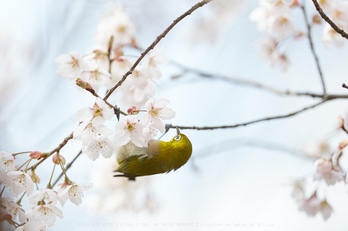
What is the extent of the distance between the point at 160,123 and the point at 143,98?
6.6 inches

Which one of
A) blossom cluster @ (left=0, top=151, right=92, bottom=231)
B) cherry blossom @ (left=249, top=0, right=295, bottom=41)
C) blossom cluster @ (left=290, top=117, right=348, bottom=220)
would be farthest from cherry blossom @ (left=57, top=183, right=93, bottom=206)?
cherry blossom @ (left=249, top=0, right=295, bottom=41)

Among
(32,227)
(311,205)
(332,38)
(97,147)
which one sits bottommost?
(32,227)

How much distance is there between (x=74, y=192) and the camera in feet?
1.44

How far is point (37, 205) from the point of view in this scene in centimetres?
43

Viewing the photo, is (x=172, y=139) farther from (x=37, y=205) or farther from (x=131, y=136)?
(x=37, y=205)

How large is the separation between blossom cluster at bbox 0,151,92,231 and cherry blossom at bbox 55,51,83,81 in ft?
0.44

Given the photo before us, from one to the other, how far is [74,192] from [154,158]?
0.40 ft

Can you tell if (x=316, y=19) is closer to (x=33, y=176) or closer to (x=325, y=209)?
(x=325, y=209)

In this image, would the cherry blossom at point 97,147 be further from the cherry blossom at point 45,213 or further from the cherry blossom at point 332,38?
the cherry blossom at point 332,38

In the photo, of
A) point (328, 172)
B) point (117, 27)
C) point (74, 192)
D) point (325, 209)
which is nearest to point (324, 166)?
point (328, 172)

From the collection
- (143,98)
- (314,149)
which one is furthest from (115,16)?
(314,149)

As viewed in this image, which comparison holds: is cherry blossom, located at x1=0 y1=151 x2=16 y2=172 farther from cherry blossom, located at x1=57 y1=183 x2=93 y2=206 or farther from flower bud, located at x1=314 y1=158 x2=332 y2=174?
flower bud, located at x1=314 y1=158 x2=332 y2=174

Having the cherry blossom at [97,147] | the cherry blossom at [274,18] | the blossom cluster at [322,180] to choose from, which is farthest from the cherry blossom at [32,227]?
the cherry blossom at [274,18]

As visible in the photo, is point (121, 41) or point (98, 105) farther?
point (121, 41)
